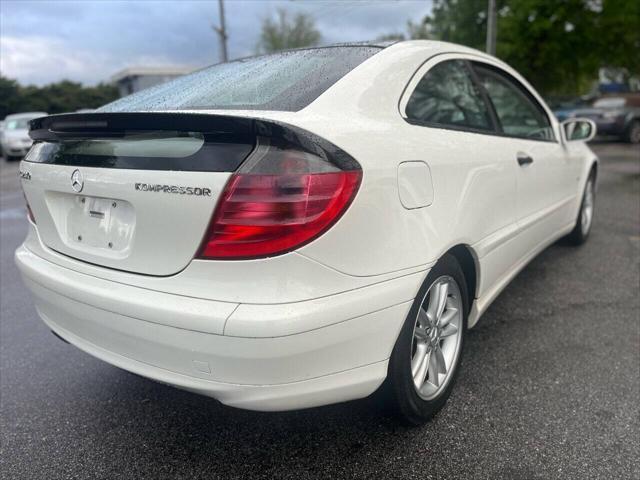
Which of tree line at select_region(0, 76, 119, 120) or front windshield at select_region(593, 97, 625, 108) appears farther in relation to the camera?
tree line at select_region(0, 76, 119, 120)

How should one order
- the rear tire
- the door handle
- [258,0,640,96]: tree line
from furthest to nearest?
1. [258,0,640,96]: tree line
2. the rear tire
3. the door handle

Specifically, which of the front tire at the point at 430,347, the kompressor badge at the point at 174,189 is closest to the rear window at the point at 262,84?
the kompressor badge at the point at 174,189

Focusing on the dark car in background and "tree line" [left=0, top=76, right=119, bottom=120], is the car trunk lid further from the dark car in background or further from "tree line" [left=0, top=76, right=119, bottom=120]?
"tree line" [left=0, top=76, right=119, bottom=120]

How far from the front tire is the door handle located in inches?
38.7

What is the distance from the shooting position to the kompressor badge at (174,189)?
5.20ft

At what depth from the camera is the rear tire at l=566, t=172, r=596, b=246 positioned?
4.63m

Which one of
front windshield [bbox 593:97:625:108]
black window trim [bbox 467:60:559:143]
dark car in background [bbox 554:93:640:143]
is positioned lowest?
dark car in background [bbox 554:93:640:143]

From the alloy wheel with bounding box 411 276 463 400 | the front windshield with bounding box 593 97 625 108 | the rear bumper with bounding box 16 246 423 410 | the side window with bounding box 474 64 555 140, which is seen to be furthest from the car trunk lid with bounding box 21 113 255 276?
the front windshield with bounding box 593 97 625 108

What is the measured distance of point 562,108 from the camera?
719 inches

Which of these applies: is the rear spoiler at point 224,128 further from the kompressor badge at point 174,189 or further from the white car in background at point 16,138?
the white car in background at point 16,138

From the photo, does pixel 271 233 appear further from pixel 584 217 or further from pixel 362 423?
pixel 584 217

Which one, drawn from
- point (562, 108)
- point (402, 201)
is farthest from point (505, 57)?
point (402, 201)

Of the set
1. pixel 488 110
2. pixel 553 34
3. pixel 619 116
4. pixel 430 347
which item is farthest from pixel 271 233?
pixel 553 34

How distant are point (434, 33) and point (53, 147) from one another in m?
25.2
